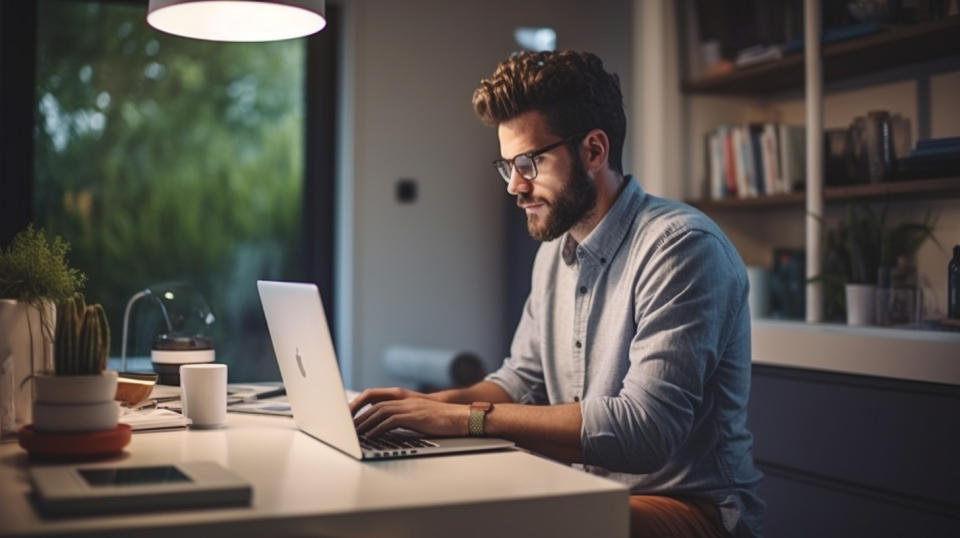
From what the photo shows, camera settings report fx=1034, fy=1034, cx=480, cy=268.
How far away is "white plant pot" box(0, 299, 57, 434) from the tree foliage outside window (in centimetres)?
259

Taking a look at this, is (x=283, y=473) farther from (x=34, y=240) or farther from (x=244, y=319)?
(x=244, y=319)

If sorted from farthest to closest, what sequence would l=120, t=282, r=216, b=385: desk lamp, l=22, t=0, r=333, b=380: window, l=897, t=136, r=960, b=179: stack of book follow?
l=22, t=0, r=333, b=380: window
l=897, t=136, r=960, b=179: stack of book
l=120, t=282, r=216, b=385: desk lamp

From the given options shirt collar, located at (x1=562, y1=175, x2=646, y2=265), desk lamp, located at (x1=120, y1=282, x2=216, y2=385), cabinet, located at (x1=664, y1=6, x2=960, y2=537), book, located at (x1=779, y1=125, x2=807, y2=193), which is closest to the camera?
shirt collar, located at (x1=562, y1=175, x2=646, y2=265)

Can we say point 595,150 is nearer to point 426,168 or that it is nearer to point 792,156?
point 792,156

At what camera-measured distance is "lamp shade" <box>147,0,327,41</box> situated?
6.62 feet

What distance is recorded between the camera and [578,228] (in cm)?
210

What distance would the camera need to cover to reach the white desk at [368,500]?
113cm

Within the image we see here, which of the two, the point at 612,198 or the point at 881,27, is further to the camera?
the point at 881,27

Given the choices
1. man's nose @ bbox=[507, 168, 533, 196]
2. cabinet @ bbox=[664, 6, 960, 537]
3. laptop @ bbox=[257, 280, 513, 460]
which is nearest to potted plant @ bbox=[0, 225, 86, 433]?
laptop @ bbox=[257, 280, 513, 460]

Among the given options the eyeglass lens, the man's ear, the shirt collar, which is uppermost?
the man's ear

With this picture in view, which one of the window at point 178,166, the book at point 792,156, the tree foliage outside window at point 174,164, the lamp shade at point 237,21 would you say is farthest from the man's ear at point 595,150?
the tree foliage outside window at point 174,164

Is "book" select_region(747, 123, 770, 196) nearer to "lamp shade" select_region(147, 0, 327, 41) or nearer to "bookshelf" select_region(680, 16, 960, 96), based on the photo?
"bookshelf" select_region(680, 16, 960, 96)

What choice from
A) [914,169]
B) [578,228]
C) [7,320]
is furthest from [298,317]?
[914,169]

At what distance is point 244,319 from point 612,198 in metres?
2.87
